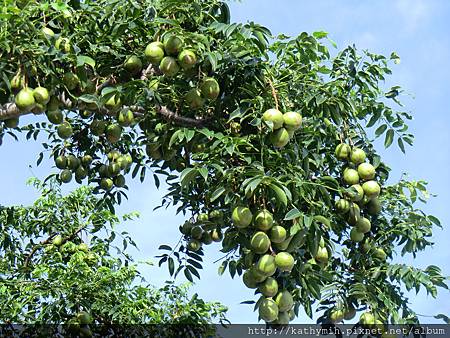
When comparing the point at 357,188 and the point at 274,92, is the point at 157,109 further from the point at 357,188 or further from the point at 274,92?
the point at 357,188

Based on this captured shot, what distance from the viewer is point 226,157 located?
3.96 m

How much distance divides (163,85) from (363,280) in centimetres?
156

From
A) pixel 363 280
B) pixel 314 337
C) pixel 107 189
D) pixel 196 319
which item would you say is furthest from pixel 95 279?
pixel 363 280

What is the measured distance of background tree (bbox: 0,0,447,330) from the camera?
3742 millimetres

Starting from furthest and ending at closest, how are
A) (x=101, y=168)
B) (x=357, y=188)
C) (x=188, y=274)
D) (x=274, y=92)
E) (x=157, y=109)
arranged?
1. (x=101, y=168)
2. (x=188, y=274)
3. (x=357, y=188)
4. (x=157, y=109)
5. (x=274, y=92)

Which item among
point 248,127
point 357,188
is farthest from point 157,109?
point 357,188

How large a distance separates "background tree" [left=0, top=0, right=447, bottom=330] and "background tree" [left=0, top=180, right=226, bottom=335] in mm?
1310

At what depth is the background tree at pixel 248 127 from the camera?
3.74 m

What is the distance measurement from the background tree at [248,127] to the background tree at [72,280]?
1.31 m

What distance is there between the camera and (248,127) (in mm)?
4074

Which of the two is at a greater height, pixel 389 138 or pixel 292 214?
pixel 389 138

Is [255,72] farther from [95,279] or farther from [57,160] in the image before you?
[95,279]

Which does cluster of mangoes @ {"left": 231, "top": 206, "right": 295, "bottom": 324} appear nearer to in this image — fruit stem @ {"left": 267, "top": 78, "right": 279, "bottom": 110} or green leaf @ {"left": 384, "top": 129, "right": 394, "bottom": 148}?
fruit stem @ {"left": 267, "top": 78, "right": 279, "bottom": 110}

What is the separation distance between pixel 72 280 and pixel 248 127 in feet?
8.44
